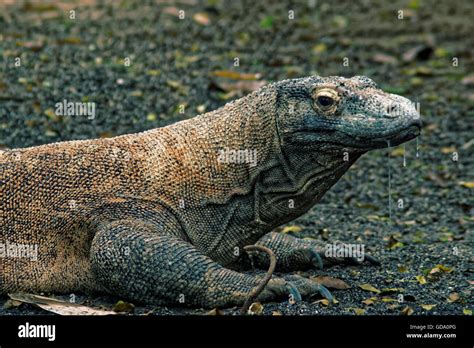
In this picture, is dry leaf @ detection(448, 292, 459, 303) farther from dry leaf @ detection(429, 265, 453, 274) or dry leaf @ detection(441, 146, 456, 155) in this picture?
dry leaf @ detection(441, 146, 456, 155)

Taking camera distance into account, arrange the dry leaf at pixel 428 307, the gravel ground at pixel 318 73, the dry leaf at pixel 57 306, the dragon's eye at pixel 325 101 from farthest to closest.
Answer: the gravel ground at pixel 318 73 < the dragon's eye at pixel 325 101 < the dry leaf at pixel 428 307 < the dry leaf at pixel 57 306

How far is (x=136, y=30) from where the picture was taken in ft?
46.6

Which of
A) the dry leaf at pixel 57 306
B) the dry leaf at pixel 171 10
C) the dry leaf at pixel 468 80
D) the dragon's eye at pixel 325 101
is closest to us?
the dry leaf at pixel 57 306

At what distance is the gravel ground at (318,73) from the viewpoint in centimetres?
760

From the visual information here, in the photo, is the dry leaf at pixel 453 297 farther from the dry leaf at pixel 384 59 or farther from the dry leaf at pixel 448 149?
the dry leaf at pixel 384 59

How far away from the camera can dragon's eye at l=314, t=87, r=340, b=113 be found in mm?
6559

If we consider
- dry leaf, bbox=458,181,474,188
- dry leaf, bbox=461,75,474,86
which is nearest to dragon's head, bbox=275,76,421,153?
dry leaf, bbox=458,181,474,188

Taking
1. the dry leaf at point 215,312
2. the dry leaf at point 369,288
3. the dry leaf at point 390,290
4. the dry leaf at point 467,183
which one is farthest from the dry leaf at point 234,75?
the dry leaf at point 215,312

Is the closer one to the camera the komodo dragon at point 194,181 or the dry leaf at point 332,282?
the komodo dragon at point 194,181

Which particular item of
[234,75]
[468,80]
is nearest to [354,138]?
[234,75]

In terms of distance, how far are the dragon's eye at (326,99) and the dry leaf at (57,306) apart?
6.18ft

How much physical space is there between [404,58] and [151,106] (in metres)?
4.61

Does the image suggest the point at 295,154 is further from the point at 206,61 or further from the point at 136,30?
the point at 136,30
